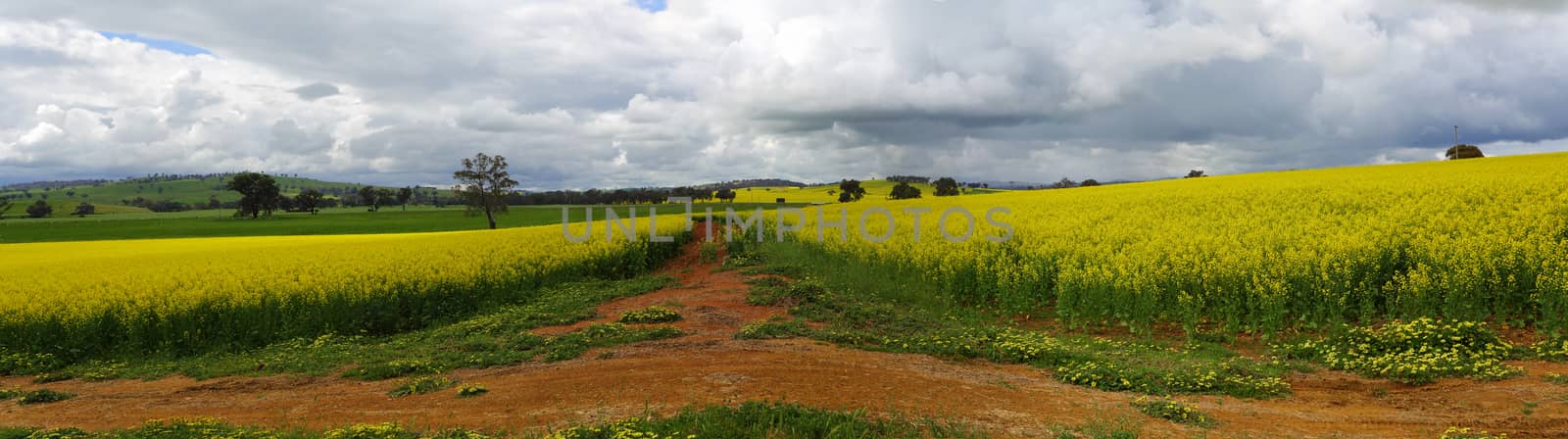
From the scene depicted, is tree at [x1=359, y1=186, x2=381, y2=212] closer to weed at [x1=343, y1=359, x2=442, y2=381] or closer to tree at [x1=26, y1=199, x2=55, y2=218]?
tree at [x1=26, y1=199, x2=55, y2=218]

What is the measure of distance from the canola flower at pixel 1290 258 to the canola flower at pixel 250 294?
397 inches

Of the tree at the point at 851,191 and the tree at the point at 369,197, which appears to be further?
the tree at the point at 369,197

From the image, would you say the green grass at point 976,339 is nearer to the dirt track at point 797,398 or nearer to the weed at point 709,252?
the dirt track at point 797,398

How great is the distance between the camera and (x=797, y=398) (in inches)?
289

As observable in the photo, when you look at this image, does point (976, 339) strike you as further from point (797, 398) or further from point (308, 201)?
point (308, 201)

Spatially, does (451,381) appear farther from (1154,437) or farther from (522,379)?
(1154,437)

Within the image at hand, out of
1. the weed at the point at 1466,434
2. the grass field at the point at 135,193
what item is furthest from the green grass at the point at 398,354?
the grass field at the point at 135,193

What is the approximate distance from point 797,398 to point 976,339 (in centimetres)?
472

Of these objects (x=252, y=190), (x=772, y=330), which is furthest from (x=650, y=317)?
(x=252, y=190)

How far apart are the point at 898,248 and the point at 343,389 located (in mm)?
13643

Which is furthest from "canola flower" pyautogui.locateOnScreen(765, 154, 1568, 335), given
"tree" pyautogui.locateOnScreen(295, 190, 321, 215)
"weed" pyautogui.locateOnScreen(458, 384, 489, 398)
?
"tree" pyautogui.locateOnScreen(295, 190, 321, 215)

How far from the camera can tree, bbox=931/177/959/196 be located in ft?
267

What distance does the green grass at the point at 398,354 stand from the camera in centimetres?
1006

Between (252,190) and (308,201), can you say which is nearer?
(252,190)
